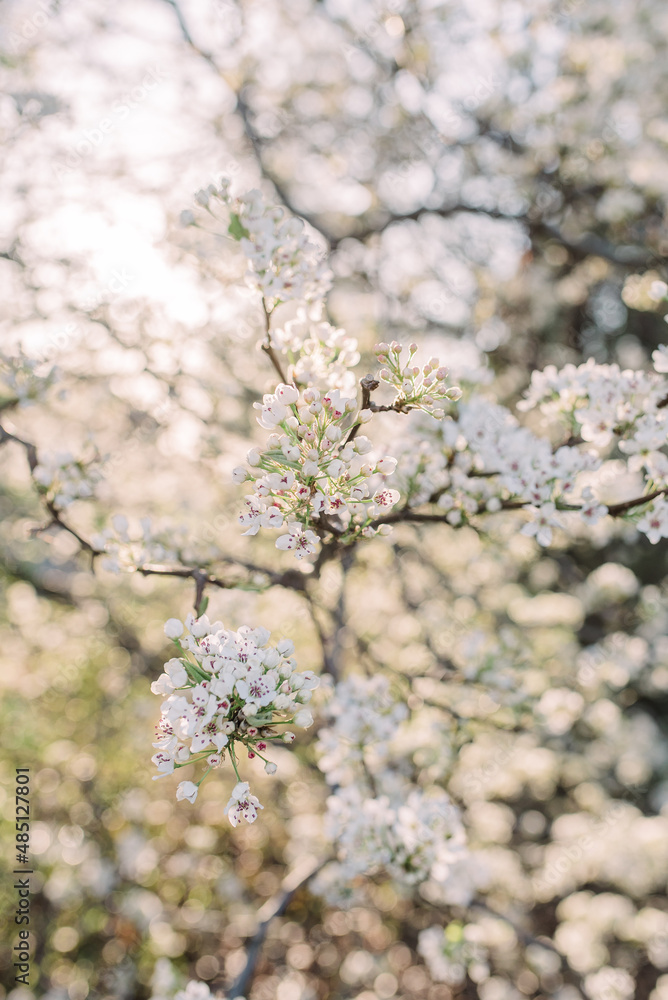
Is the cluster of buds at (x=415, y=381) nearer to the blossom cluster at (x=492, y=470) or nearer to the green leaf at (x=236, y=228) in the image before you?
the blossom cluster at (x=492, y=470)

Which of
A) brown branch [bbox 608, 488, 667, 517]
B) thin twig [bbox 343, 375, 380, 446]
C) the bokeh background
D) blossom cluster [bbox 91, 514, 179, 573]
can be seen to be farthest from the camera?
the bokeh background

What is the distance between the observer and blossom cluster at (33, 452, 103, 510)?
8.14ft

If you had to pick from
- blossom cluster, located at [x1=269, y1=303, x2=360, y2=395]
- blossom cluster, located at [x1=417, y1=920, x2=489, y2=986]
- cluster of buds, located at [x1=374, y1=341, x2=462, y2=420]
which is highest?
cluster of buds, located at [x1=374, y1=341, x2=462, y2=420]

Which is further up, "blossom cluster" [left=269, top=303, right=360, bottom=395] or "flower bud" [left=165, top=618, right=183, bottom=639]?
"blossom cluster" [left=269, top=303, right=360, bottom=395]

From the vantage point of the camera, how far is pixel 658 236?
470 centimetres

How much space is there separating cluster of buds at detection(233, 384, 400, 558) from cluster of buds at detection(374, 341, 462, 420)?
0.40 ft

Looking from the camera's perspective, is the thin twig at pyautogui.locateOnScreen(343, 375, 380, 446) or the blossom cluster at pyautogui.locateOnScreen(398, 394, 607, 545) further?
the blossom cluster at pyautogui.locateOnScreen(398, 394, 607, 545)

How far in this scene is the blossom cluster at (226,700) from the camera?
4.76ft

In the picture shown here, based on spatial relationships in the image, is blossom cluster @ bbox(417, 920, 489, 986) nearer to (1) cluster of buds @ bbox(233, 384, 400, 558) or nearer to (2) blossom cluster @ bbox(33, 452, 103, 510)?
(1) cluster of buds @ bbox(233, 384, 400, 558)

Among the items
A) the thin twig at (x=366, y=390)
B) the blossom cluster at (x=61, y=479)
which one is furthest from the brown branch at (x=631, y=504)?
the blossom cluster at (x=61, y=479)

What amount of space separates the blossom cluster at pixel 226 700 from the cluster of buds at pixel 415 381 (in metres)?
0.73

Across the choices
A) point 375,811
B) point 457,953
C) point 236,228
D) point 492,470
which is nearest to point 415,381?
point 492,470

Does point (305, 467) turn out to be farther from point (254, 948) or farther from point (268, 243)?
point (254, 948)

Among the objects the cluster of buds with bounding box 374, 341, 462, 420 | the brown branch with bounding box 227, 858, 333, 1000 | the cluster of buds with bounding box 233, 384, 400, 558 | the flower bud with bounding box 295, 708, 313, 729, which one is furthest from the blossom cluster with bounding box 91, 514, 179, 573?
the brown branch with bounding box 227, 858, 333, 1000
